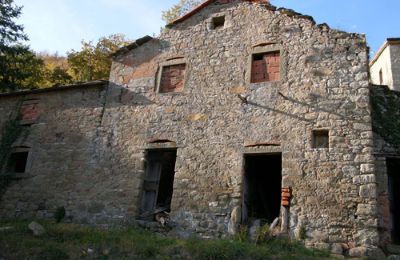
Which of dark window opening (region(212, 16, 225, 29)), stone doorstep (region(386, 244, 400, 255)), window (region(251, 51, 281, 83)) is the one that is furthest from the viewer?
dark window opening (region(212, 16, 225, 29))

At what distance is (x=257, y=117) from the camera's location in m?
9.10

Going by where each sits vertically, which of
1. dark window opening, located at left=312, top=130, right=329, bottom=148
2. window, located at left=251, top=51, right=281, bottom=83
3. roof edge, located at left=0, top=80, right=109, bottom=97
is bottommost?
dark window opening, located at left=312, top=130, right=329, bottom=148

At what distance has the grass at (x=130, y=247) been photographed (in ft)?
23.1

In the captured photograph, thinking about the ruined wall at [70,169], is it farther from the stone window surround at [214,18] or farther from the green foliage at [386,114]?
the green foliage at [386,114]

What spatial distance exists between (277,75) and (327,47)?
50.4 inches

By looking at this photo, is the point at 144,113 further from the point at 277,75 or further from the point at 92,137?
the point at 277,75

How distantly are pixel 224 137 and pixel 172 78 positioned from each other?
95.6 inches

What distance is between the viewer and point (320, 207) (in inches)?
309

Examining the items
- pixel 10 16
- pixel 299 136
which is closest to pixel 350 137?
pixel 299 136

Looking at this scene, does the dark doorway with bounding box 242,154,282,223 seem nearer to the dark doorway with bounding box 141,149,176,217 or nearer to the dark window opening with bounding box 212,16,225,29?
the dark doorway with bounding box 141,149,176,217

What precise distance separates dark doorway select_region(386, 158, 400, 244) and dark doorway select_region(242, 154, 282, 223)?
2.59m

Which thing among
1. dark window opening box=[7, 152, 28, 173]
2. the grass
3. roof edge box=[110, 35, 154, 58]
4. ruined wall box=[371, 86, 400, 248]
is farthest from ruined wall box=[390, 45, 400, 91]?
dark window opening box=[7, 152, 28, 173]

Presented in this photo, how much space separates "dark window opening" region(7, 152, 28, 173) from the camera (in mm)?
11812

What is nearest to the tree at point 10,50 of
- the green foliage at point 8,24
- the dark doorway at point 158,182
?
the green foliage at point 8,24
